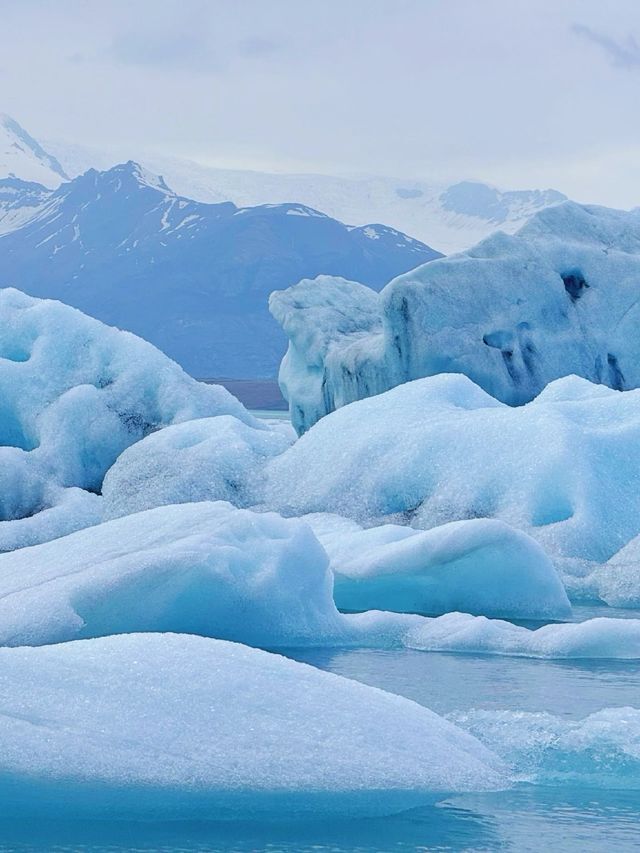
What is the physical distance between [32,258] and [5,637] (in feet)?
534

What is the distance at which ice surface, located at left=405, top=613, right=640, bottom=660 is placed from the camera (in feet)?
25.4

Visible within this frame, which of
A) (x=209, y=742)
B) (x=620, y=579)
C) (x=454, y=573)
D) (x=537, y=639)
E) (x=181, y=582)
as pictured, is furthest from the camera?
(x=620, y=579)

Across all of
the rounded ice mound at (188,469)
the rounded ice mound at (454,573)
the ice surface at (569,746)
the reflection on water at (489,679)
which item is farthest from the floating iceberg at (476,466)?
the ice surface at (569,746)

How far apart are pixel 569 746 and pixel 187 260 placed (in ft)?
500

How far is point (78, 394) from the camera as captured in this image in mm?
16641

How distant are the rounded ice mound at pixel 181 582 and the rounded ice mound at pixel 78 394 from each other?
8.01 metres

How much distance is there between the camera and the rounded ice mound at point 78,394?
16562mm

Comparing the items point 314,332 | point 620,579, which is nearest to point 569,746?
point 620,579

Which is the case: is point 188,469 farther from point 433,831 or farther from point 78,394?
point 433,831

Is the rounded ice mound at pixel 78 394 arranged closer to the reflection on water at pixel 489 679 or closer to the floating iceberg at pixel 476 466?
the floating iceberg at pixel 476 466

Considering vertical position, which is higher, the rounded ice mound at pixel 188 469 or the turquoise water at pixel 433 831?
the turquoise water at pixel 433 831

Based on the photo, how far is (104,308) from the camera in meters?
151

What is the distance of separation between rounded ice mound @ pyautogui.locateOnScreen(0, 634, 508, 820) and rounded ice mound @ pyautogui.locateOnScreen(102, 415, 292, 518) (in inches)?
329

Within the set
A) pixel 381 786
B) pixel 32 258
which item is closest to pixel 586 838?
pixel 381 786
